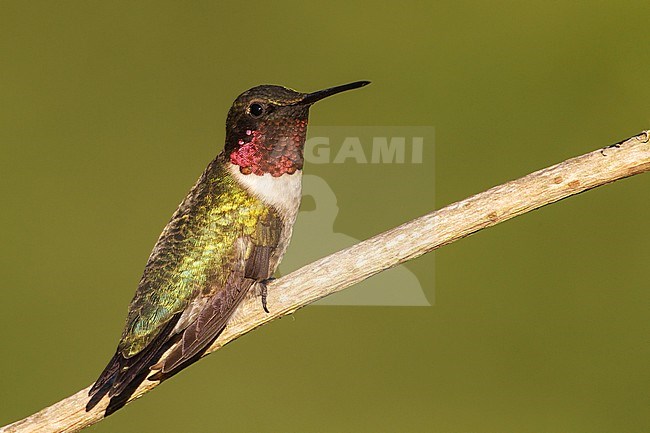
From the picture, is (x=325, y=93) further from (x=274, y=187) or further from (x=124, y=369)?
(x=124, y=369)

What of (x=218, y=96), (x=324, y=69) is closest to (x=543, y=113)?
(x=324, y=69)

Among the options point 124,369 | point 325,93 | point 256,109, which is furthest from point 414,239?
point 124,369

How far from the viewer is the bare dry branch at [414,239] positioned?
196 cm

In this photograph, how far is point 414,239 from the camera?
2086 millimetres

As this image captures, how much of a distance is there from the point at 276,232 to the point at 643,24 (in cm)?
336

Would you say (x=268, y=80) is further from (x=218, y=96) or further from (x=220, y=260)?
(x=220, y=260)

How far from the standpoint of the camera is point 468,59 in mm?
4645

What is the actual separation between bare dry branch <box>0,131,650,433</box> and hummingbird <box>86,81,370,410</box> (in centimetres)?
7

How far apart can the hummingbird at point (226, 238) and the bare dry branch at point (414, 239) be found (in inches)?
2.9

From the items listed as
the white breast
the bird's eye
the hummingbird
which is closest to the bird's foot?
the hummingbird

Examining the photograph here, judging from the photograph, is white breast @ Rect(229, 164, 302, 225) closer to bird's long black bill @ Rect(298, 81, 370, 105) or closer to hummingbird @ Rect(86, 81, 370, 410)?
hummingbird @ Rect(86, 81, 370, 410)

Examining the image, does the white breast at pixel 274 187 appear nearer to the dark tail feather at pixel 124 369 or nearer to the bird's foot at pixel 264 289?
the bird's foot at pixel 264 289

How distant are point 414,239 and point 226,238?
528 millimetres

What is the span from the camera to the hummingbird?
2.12 meters
